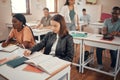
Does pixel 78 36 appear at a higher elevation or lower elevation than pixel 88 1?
lower

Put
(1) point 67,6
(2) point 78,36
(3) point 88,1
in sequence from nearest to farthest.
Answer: (2) point 78,36 < (1) point 67,6 < (3) point 88,1

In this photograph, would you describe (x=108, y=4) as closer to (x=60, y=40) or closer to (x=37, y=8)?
(x=37, y=8)

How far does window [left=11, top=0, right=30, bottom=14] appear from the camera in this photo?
521cm

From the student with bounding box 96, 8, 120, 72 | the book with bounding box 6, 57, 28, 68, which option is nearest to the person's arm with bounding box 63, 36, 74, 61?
the book with bounding box 6, 57, 28, 68

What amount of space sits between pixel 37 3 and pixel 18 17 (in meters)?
3.76

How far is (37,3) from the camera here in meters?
5.79

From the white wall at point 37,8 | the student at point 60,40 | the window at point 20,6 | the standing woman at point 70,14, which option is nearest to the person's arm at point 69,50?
the student at point 60,40

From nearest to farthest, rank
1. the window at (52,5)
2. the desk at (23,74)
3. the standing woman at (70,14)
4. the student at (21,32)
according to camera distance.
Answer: the desk at (23,74)
the student at (21,32)
the standing woman at (70,14)
the window at (52,5)

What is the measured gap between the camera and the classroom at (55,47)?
142 centimetres

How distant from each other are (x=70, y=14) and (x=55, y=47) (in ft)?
6.01

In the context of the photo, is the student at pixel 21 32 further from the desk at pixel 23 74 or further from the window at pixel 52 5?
the window at pixel 52 5

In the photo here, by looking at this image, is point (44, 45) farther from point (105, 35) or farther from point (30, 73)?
point (105, 35)

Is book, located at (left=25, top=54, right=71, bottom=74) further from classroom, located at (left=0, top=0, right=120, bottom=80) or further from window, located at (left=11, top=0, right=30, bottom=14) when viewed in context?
window, located at (left=11, top=0, right=30, bottom=14)

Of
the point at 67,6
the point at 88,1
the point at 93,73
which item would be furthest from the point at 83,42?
the point at 88,1
